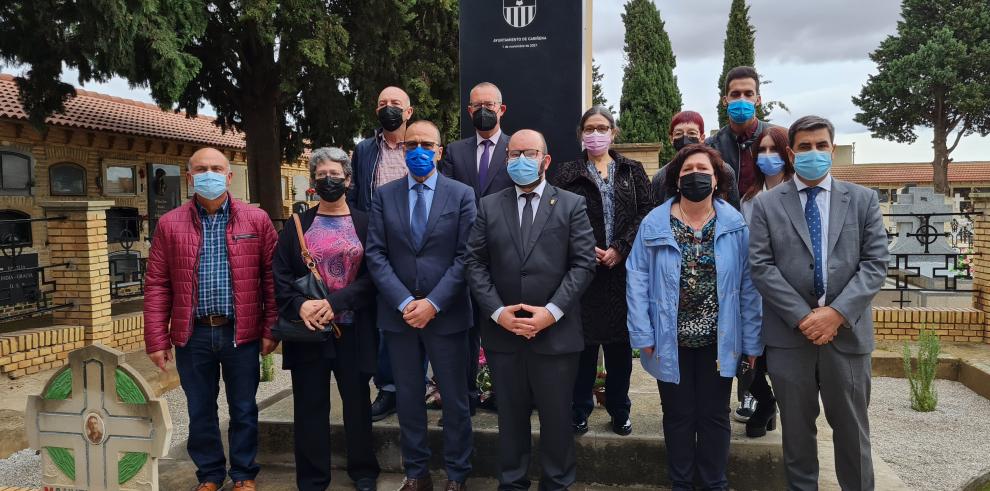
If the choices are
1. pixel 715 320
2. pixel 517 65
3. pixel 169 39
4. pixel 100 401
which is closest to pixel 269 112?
pixel 169 39

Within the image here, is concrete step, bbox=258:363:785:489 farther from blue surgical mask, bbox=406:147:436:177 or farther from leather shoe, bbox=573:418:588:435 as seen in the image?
blue surgical mask, bbox=406:147:436:177

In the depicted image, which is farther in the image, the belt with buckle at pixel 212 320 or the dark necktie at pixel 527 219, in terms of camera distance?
the belt with buckle at pixel 212 320

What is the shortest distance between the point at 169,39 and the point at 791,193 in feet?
32.5

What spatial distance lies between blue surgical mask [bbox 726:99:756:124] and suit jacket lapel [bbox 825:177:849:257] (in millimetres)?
964

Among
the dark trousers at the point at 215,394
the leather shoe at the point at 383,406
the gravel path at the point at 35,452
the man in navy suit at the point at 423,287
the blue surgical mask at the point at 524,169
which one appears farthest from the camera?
the gravel path at the point at 35,452

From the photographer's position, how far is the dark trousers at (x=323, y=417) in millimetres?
3588

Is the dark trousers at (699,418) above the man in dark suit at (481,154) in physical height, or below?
below

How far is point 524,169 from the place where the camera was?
3326mm

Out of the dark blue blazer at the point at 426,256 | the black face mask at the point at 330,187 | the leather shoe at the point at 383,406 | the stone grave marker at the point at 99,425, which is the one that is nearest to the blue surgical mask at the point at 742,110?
the dark blue blazer at the point at 426,256

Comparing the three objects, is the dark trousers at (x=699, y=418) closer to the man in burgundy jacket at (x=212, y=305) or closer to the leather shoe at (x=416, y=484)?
the leather shoe at (x=416, y=484)

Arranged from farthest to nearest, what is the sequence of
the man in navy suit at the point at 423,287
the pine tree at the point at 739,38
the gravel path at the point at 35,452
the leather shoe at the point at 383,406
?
the pine tree at the point at 739,38
the gravel path at the point at 35,452
the leather shoe at the point at 383,406
the man in navy suit at the point at 423,287

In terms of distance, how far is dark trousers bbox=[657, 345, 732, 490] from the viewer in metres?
3.26

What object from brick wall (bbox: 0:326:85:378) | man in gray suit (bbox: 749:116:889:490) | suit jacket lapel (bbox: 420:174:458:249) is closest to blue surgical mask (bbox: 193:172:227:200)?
suit jacket lapel (bbox: 420:174:458:249)

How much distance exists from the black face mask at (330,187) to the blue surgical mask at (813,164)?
2369 millimetres
